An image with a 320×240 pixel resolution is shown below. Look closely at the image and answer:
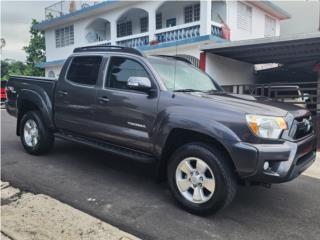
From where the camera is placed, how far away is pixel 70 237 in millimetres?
3059

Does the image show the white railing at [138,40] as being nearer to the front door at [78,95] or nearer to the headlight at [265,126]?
the front door at [78,95]

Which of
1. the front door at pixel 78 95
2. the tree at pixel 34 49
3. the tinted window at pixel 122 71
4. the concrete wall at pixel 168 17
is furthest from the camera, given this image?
the tree at pixel 34 49

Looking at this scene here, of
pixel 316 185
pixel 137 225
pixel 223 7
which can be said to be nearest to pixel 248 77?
pixel 223 7

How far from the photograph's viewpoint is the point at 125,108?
167 inches

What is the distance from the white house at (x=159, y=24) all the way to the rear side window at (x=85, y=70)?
5.76 meters

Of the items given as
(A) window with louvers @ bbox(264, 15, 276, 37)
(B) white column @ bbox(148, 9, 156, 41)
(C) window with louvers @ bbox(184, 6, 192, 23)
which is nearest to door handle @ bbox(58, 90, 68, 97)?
(B) white column @ bbox(148, 9, 156, 41)

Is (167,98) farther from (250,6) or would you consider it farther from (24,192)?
(250,6)

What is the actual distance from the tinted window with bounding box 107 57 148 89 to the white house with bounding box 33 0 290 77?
6177 millimetres

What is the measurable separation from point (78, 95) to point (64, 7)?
19.1 metres

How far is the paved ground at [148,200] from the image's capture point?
3309mm

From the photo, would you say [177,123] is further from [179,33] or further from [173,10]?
[173,10]

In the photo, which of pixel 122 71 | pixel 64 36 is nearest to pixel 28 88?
pixel 122 71

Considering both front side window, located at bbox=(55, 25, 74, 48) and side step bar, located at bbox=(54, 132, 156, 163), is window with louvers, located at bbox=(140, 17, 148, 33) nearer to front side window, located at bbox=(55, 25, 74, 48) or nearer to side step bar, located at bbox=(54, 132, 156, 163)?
front side window, located at bbox=(55, 25, 74, 48)

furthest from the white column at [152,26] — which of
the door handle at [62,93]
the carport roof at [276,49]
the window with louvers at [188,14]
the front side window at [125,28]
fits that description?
the door handle at [62,93]
